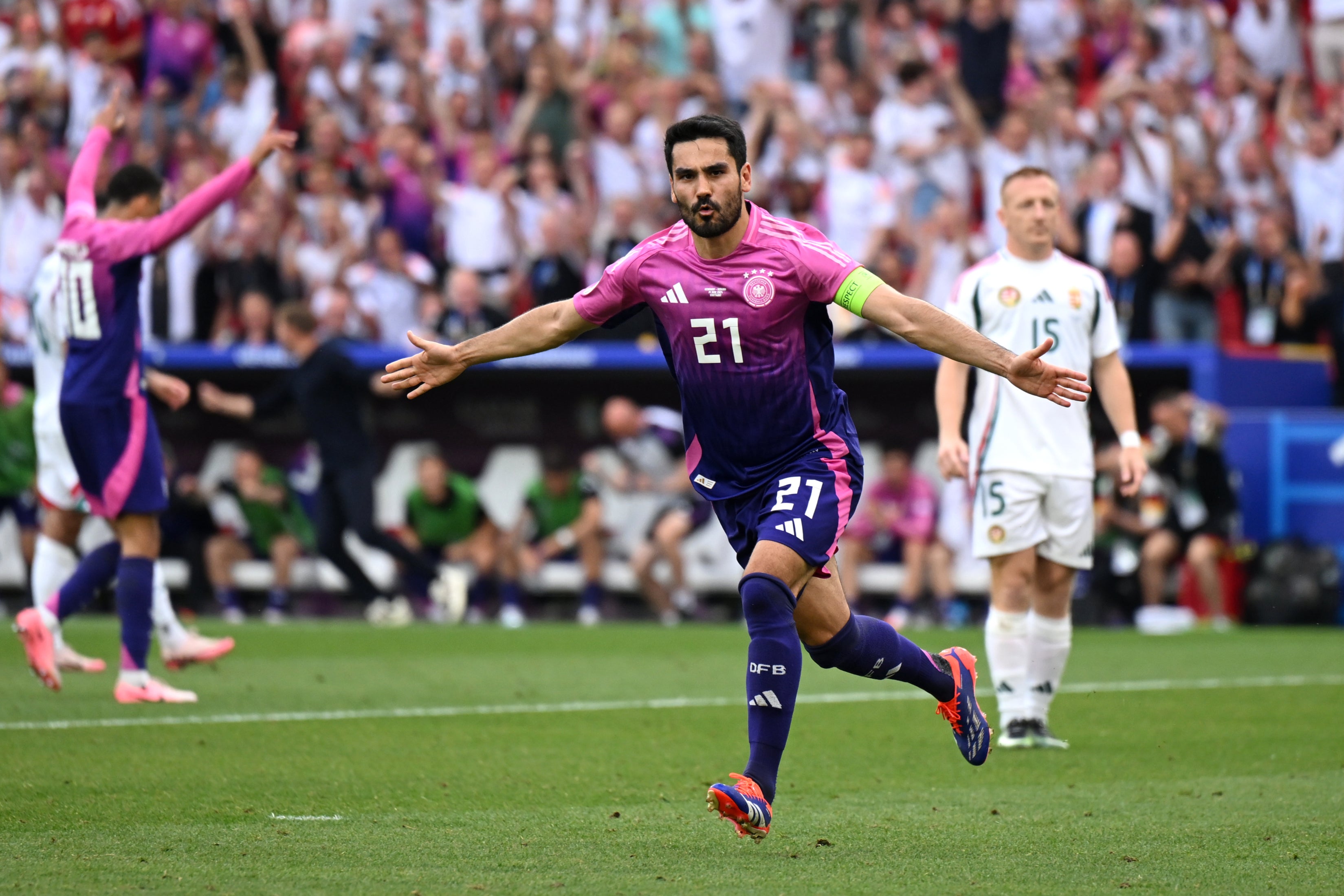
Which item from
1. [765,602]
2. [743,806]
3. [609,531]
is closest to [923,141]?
[609,531]

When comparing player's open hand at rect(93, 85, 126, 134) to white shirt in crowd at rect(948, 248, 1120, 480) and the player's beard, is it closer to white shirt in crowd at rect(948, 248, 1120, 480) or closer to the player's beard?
white shirt in crowd at rect(948, 248, 1120, 480)

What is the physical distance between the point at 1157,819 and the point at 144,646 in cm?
496

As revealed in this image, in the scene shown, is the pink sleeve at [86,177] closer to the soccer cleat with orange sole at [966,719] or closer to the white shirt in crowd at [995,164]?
the soccer cleat with orange sole at [966,719]

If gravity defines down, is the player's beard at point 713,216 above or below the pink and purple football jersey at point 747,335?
above

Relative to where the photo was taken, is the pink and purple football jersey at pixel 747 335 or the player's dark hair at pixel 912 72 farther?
the player's dark hair at pixel 912 72

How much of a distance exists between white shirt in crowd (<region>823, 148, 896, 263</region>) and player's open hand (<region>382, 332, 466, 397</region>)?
35.9ft

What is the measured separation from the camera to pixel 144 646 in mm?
8641

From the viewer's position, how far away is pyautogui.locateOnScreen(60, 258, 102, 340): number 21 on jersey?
28.1ft

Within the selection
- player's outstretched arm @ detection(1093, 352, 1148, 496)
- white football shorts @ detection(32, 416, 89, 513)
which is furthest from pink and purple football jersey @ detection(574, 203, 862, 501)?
white football shorts @ detection(32, 416, 89, 513)

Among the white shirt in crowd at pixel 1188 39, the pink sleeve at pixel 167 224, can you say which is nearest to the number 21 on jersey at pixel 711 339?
the pink sleeve at pixel 167 224

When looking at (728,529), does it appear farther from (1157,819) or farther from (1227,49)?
(1227,49)

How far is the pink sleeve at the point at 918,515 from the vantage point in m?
15.6

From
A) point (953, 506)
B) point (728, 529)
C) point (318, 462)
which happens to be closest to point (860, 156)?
point (953, 506)

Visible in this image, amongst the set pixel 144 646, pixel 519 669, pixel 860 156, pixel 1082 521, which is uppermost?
pixel 860 156
